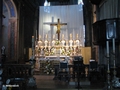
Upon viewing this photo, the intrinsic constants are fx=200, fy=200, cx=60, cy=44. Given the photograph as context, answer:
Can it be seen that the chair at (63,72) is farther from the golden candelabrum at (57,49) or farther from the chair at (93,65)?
the golden candelabrum at (57,49)

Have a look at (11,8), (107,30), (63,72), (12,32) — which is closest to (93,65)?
(63,72)

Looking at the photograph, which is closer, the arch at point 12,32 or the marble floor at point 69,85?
the marble floor at point 69,85

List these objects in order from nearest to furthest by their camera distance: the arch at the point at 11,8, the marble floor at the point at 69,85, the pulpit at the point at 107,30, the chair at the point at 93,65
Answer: the marble floor at the point at 69,85 → the pulpit at the point at 107,30 → the chair at the point at 93,65 → the arch at the point at 11,8

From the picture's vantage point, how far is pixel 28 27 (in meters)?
17.3

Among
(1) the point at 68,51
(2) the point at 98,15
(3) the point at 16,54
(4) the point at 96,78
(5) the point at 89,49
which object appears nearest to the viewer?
(4) the point at 96,78

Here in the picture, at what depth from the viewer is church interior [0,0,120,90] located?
710 cm

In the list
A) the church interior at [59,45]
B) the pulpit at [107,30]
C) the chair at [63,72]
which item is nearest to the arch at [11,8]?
the church interior at [59,45]

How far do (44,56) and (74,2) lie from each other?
1077 centimetres

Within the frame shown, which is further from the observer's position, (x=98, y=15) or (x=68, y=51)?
(x=68, y=51)

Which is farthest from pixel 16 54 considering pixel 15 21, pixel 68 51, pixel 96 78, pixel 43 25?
pixel 96 78

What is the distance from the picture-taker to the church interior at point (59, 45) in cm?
710

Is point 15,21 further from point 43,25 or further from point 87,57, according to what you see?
point 87,57

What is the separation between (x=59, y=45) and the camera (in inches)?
602

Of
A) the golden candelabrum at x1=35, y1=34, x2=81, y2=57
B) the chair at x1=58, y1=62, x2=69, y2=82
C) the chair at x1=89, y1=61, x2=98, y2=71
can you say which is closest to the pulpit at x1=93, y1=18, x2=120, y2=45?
the chair at x1=89, y1=61, x2=98, y2=71
